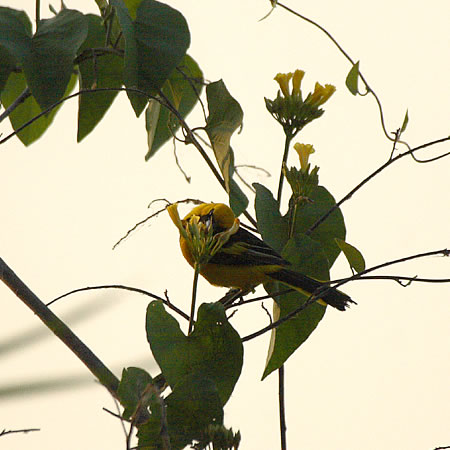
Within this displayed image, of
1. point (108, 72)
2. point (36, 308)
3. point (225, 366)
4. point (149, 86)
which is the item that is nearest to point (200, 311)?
point (225, 366)

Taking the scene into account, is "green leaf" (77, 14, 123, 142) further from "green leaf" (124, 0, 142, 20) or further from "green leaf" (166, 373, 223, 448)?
"green leaf" (166, 373, 223, 448)

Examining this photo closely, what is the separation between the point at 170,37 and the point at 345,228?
0.33 m

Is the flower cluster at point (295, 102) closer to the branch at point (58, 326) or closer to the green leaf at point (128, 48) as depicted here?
the green leaf at point (128, 48)

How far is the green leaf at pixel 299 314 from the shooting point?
2.40ft

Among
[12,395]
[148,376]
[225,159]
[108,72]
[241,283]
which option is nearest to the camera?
[12,395]

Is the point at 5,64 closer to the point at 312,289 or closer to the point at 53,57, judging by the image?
the point at 53,57

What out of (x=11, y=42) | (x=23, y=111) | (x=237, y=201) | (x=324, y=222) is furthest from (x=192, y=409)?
(x=23, y=111)

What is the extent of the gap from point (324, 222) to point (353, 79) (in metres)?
0.20

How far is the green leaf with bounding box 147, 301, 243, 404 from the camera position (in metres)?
0.62

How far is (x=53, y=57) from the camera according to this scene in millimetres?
721

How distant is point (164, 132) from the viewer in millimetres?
937

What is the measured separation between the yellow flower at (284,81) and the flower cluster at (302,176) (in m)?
0.07

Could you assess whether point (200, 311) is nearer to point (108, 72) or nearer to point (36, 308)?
point (36, 308)

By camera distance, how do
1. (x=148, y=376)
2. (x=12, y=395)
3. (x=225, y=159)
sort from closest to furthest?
1. (x=12, y=395)
2. (x=148, y=376)
3. (x=225, y=159)
